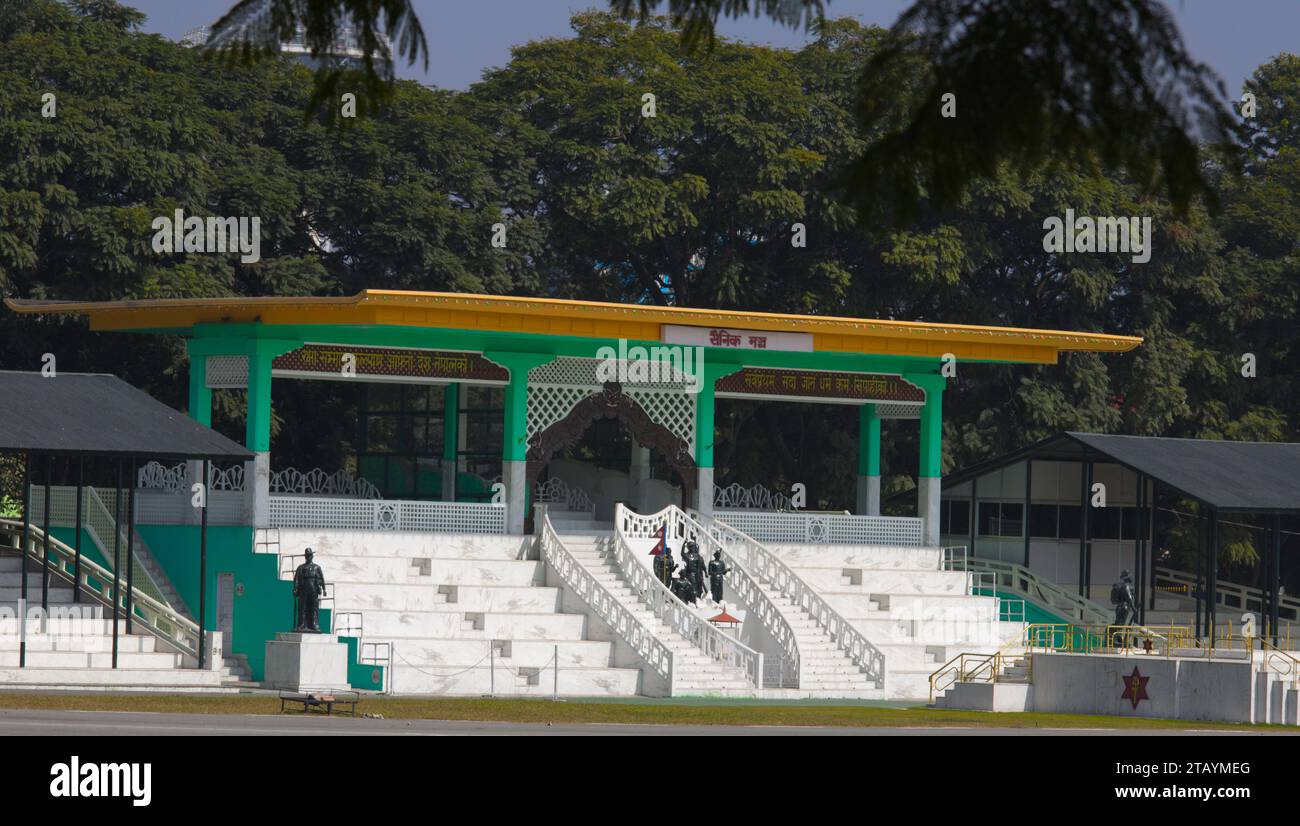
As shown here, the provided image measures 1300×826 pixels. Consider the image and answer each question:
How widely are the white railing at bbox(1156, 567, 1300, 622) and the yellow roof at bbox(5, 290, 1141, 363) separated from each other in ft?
21.6

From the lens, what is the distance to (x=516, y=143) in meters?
48.3

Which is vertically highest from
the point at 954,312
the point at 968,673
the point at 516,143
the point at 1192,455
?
the point at 516,143

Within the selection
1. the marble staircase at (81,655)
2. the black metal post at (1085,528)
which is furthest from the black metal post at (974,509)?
the marble staircase at (81,655)

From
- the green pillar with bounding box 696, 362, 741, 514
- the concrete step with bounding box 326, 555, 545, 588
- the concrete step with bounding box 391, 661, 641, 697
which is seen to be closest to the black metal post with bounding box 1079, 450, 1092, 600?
the green pillar with bounding box 696, 362, 741, 514

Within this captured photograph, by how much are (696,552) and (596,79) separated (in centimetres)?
1726

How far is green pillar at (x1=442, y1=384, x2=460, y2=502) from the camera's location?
40.8 metres

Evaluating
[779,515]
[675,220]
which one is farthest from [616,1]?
[675,220]

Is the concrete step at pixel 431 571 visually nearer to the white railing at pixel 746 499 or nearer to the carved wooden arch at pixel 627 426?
the carved wooden arch at pixel 627 426

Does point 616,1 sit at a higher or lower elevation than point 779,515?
higher

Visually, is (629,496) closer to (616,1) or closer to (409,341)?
(409,341)

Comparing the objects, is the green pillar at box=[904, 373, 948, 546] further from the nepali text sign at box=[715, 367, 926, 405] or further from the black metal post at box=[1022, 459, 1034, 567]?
the black metal post at box=[1022, 459, 1034, 567]

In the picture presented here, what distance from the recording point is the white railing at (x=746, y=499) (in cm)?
4294

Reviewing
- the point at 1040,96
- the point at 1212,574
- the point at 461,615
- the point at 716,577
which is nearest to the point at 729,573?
the point at 716,577

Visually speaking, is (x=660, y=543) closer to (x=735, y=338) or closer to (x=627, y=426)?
(x=627, y=426)
